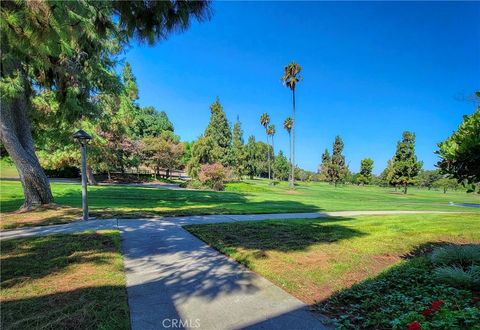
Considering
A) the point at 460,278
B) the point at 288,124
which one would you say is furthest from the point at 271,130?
the point at 460,278

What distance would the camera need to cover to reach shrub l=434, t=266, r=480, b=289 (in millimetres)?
3646

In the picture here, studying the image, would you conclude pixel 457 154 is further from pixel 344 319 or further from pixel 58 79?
pixel 58 79

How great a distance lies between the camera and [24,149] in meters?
9.16

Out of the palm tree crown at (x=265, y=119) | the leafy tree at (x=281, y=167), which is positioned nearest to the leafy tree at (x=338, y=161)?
the palm tree crown at (x=265, y=119)

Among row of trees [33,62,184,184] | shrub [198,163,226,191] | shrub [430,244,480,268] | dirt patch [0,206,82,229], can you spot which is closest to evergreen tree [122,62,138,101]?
row of trees [33,62,184,184]

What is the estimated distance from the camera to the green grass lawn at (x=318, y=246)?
427cm

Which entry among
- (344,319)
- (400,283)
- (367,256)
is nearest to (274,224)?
(367,256)

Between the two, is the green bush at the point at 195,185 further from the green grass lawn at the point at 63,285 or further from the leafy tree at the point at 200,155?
the green grass lawn at the point at 63,285

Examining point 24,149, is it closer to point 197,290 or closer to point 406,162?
point 197,290

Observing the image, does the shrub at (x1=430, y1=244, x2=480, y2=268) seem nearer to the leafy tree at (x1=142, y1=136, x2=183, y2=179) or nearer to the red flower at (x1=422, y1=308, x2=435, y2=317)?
the red flower at (x1=422, y1=308, x2=435, y2=317)

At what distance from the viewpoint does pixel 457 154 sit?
4547 mm

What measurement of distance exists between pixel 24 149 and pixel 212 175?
19.6m

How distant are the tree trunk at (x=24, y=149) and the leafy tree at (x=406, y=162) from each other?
37365mm

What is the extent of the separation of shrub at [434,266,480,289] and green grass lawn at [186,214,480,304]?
3.18 ft
